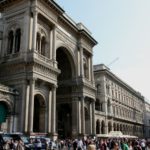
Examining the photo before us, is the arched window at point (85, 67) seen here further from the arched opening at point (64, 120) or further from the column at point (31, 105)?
the column at point (31, 105)

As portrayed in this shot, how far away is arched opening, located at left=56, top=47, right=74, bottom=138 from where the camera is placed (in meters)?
44.2

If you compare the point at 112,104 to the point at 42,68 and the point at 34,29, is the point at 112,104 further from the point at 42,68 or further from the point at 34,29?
the point at 34,29

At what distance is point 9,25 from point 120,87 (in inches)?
2134

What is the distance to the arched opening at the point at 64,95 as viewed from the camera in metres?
44.2

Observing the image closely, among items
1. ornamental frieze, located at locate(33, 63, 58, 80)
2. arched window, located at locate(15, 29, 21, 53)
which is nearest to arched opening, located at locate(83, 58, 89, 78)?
ornamental frieze, located at locate(33, 63, 58, 80)

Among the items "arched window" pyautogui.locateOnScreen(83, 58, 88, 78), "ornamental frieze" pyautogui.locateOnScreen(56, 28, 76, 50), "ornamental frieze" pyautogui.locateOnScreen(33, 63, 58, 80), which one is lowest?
"ornamental frieze" pyautogui.locateOnScreen(33, 63, 58, 80)

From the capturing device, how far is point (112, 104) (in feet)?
235

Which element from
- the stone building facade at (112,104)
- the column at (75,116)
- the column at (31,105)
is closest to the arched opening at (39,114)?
the column at (31,105)

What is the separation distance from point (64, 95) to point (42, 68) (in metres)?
12.4

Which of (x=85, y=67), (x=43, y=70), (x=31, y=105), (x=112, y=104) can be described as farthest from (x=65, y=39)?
(x=112, y=104)

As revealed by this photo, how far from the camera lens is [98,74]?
229 feet

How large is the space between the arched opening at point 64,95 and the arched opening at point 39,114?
9.68m

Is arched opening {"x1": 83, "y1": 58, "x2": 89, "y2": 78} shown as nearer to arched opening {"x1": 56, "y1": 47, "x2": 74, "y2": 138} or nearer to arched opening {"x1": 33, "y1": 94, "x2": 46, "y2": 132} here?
arched opening {"x1": 56, "y1": 47, "x2": 74, "y2": 138}

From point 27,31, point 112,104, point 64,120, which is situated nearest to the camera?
point 27,31
